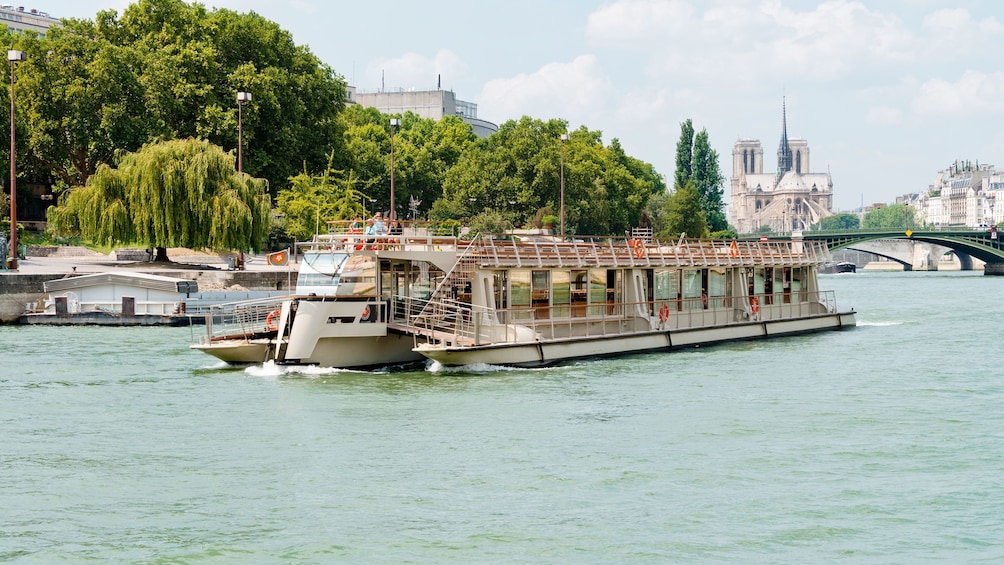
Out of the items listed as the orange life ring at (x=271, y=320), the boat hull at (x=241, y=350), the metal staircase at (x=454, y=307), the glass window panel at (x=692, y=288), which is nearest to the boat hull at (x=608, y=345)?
the metal staircase at (x=454, y=307)

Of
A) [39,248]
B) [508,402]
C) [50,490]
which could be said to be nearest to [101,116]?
[39,248]

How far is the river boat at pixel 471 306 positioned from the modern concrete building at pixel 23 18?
112 meters

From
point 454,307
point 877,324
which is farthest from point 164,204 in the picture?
point 877,324

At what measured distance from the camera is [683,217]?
11312cm

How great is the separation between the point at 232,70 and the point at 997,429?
57490mm

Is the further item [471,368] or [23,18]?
[23,18]

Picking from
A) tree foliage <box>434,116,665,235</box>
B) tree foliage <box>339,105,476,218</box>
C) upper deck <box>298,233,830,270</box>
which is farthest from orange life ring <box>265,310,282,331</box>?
tree foliage <box>434,116,665,235</box>

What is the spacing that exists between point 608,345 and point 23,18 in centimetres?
12100

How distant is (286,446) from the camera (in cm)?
2083

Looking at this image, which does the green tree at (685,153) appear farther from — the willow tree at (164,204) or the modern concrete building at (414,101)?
the willow tree at (164,204)

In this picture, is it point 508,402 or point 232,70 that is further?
point 232,70

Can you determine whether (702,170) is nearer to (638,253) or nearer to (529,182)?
(529,182)

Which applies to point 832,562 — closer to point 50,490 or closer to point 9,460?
point 50,490

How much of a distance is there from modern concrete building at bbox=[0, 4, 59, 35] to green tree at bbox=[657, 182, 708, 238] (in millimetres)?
67781
